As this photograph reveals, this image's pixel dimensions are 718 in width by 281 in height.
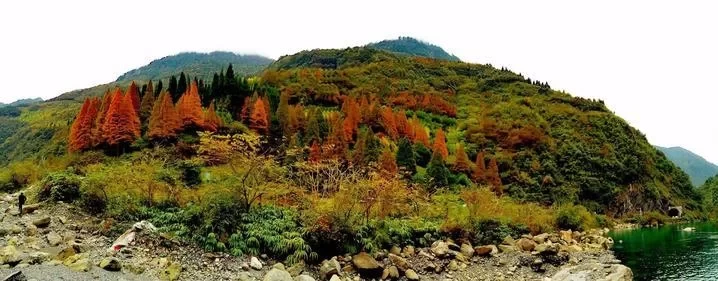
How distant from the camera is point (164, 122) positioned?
49.2 meters

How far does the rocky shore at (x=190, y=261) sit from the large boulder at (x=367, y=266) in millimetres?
42

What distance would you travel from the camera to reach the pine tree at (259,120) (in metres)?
58.6

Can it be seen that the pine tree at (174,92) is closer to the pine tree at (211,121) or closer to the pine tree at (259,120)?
the pine tree at (211,121)

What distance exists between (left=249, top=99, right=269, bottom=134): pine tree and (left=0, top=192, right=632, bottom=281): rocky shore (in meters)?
33.0

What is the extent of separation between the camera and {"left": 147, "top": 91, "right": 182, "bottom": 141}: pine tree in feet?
159

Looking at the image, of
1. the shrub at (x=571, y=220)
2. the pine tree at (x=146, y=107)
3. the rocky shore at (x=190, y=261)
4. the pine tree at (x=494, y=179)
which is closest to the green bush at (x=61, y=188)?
the rocky shore at (x=190, y=261)

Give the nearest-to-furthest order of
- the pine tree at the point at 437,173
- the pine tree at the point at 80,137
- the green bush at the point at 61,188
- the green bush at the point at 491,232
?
the green bush at the point at 61,188
the green bush at the point at 491,232
the pine tree at the point at 80,137
the pine tree at the point at 437,173

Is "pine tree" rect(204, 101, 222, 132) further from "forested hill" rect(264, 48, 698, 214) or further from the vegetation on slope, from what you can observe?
"forested hill" rect(264, 48, 698, 214)

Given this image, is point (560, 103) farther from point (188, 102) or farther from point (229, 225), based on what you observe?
point (229, 225)

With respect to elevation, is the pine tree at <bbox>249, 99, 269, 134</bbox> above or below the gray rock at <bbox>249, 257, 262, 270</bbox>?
above

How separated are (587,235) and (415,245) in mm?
24553

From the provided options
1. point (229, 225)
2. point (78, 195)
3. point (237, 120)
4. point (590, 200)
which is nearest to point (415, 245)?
point (229, 225)

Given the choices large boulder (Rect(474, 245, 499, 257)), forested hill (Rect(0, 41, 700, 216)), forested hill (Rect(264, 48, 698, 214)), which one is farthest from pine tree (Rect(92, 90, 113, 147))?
forested hill (Rect(264, 48, 698, 214))

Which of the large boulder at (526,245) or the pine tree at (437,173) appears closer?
the large boulder at (526,245)
